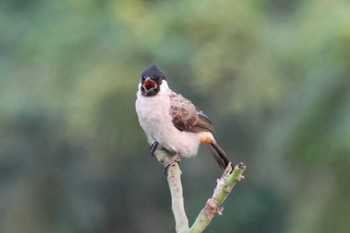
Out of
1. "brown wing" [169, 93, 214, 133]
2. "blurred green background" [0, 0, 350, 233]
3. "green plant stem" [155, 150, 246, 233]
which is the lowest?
"green plant stem" [155, 150, 246, 233]

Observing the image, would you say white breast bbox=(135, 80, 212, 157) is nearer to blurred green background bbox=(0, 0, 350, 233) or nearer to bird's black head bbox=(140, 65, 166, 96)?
bird's black head bbox=(140, 65, 166, 96)

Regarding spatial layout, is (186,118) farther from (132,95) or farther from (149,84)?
(132,95)

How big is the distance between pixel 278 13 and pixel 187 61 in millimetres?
806

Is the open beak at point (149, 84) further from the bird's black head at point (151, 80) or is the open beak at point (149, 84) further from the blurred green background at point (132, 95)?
the blurred green background at point (132, 95)

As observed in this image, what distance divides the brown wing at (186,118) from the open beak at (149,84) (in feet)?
0.96

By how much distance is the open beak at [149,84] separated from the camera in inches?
139

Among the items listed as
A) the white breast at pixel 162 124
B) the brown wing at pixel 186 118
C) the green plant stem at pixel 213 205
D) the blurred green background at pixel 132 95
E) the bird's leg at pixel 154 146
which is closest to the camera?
the green plant stem at pixel 213 205

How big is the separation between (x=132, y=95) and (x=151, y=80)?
3.08 meters

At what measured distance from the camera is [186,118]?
3.93 m

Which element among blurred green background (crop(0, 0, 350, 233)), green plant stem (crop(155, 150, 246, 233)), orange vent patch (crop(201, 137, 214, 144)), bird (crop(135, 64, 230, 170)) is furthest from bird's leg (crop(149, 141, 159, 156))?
blurred green background (crop(0, 0, 350, 233))

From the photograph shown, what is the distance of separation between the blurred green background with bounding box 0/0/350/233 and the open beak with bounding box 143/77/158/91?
2.25m

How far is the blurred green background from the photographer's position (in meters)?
6.76

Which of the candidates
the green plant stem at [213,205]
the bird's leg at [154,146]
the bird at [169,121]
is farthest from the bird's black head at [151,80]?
the green plant stem at [213,205]

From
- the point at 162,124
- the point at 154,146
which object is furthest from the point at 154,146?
the point at 162,124
